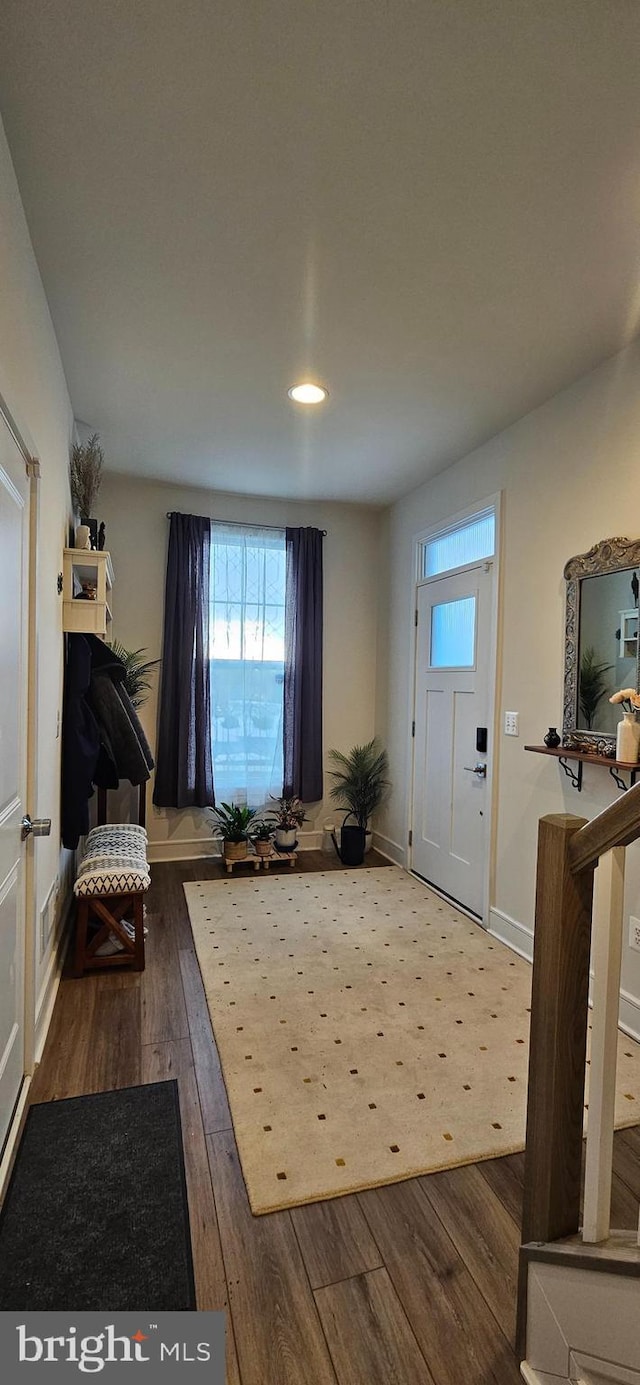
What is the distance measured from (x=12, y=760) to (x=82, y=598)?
144cm

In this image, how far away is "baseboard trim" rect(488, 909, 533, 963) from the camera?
9.85 feet

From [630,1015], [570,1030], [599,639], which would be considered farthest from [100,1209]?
[599,639]

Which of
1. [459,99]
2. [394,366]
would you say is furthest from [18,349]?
[394,366]

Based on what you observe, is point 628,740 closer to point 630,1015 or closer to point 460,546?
point 630,1015

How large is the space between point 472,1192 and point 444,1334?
1.24 ft

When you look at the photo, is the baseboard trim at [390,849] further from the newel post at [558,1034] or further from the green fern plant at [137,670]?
the newel post at [558,1034]

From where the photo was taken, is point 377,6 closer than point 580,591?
Yes

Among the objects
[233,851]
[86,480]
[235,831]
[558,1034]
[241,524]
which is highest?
[241,524]

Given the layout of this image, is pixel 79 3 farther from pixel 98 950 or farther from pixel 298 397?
pixel 98 950

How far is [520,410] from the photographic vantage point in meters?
3.03

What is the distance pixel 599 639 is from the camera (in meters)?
2.59

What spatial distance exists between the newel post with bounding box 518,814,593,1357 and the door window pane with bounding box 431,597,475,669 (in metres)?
2.54

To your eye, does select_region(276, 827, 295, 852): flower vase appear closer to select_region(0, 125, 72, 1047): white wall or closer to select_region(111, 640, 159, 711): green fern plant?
select_region(111, 640, 159, 711): green fern plant

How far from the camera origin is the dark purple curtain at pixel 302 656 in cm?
469
